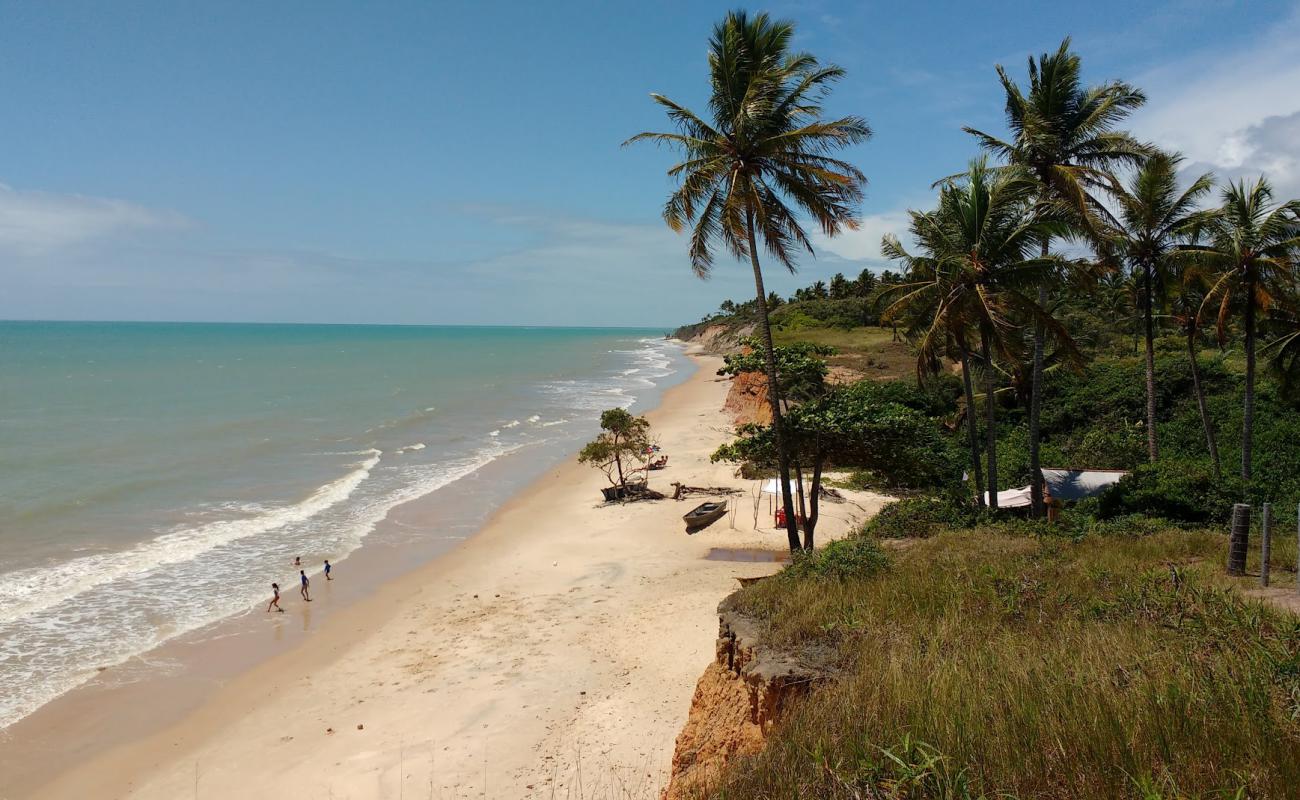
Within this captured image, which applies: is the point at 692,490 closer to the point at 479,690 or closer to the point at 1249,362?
the point at 479,690

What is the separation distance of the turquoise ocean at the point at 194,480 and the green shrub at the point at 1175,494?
2056cm

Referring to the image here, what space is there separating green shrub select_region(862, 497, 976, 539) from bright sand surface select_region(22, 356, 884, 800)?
2.53 m

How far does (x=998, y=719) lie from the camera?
15.9 feet

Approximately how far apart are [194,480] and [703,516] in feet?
69.1

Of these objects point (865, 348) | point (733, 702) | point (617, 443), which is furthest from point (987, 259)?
point (865, 348)

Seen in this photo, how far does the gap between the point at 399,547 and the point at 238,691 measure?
8508mm

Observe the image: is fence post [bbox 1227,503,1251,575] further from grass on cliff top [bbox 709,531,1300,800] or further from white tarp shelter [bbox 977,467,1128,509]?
white tarp shelter [bbox 977,467,1128,509]

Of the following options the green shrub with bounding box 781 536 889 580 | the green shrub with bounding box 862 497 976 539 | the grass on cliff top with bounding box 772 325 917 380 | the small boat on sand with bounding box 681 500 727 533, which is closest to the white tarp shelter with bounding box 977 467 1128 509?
the green shrub with bounding box 862 497 976 539

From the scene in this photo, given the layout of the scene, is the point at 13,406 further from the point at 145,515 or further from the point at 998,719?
the point at 998,719

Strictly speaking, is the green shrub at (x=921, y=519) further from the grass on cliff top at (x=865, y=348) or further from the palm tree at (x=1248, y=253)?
the grass on cliff top at (x=865, y=348)

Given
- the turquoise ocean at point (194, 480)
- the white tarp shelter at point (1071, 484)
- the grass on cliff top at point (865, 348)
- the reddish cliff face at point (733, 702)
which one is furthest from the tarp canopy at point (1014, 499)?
the grass on cliff top at point (865, 348)

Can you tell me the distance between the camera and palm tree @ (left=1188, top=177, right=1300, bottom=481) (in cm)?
1686

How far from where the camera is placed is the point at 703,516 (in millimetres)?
22266

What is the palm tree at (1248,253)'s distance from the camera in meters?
16.9
